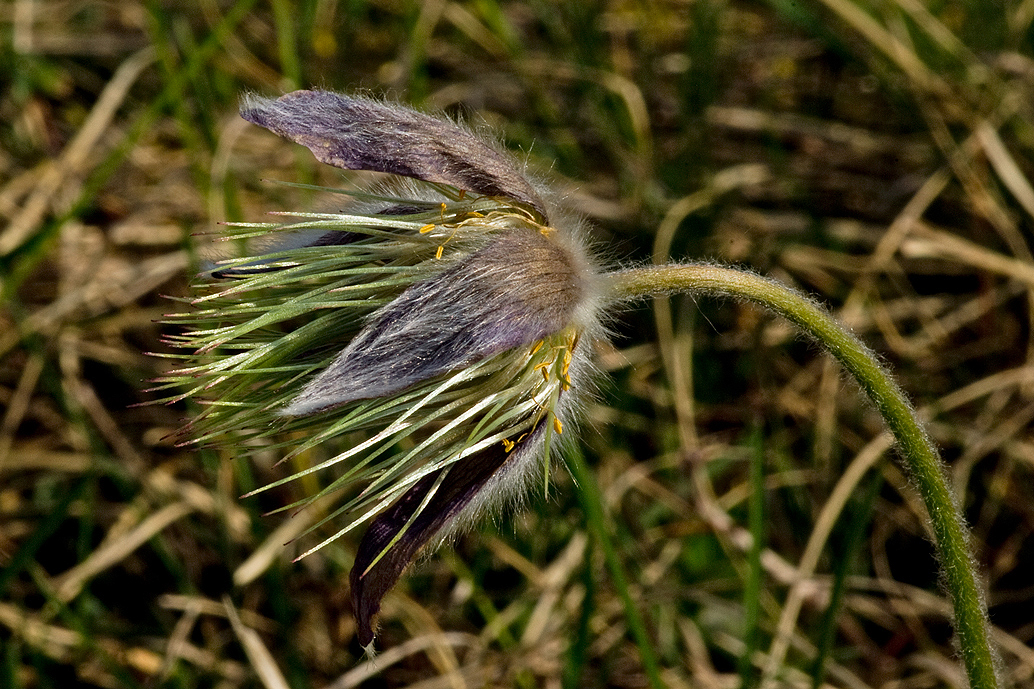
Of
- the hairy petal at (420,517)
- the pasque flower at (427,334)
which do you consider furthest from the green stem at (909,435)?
the hairy petal at (420,517)

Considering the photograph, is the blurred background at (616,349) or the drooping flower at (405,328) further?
the blurred background at (616,349)

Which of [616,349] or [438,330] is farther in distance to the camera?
[616,349]

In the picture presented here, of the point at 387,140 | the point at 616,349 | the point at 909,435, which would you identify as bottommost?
the point at 616,349

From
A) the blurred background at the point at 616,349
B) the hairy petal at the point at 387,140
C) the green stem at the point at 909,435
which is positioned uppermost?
the hairy petal at the point at 387,140

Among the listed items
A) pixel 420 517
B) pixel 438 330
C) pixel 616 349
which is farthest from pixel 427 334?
pixel 616 349

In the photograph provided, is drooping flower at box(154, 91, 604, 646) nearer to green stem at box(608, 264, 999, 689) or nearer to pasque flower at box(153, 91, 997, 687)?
pasque flower at box(153, 91, 997, 687)

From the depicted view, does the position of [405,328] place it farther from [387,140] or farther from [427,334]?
[387,140]

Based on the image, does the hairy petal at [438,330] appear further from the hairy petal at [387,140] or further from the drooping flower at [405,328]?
the hairy petal at [387,140]
